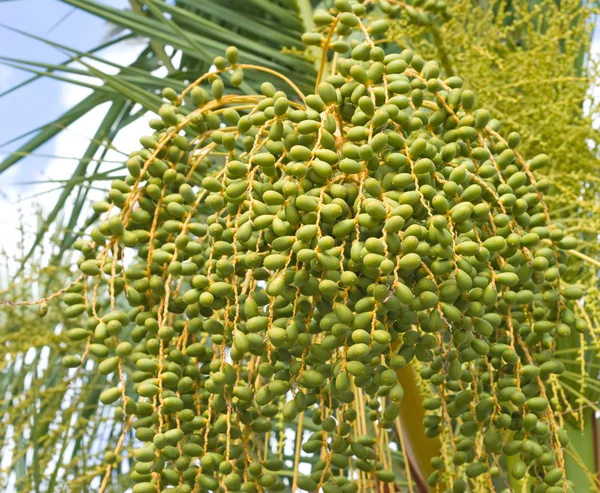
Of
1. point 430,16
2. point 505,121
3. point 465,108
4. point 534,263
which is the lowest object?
point 534,263

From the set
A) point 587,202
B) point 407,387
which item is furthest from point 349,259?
point 587,202

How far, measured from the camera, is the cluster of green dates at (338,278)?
2.28 ft

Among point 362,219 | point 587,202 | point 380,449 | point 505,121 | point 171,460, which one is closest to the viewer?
point 362,219

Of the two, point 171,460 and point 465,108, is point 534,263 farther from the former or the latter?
point 171,460

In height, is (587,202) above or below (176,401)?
above

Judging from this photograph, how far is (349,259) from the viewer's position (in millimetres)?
703

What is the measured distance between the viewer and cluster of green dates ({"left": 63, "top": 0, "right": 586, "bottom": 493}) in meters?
0.69

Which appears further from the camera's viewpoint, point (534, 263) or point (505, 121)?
point (505, 121)

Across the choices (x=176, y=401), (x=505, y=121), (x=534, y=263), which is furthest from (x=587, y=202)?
(x=176, y=401)

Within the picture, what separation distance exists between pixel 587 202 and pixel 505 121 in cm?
20

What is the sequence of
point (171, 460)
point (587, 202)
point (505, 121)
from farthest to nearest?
point (505, 121) → point (587, 202) → point (171, 460)

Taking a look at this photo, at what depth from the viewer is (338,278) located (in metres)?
0.69

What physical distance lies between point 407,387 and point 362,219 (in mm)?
387

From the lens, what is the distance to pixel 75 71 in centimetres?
118
